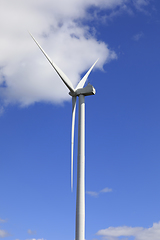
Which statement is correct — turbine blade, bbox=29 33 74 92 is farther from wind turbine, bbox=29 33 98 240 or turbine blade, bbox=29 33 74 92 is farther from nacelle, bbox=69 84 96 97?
nacelle, bbox=69 84 96 97

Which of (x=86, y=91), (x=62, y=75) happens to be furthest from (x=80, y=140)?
(x=62, y=75)

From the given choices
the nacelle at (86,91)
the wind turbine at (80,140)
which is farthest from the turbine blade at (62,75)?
the nacelle at (86,91)

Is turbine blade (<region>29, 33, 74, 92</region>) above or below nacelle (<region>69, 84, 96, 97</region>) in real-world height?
above

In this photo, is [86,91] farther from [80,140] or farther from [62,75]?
[80,140]

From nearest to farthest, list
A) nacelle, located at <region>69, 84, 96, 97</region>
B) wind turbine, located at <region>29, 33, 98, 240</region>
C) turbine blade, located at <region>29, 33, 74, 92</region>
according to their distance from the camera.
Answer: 1. wind turbine, located at <region>29, 33, 98, 240</region>
2. turbine blade, located at <region>29, 33, 74, 92</region>
3. nacelle, located at <region>69, 84, 96, 97</region>

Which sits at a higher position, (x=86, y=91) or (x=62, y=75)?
(x=62, y=75)

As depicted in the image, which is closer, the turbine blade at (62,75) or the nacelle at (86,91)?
the turbine blade at (62,75)

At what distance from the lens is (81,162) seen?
105ft

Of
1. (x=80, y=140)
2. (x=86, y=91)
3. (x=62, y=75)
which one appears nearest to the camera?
(x=80, y=140)

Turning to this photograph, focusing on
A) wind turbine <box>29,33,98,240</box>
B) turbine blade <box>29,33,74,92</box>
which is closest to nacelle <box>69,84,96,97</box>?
wind turbine <box>29,33,98,240</box>

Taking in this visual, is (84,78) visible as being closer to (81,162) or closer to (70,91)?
(70,91)

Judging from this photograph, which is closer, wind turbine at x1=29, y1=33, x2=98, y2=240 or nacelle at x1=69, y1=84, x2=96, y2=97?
wind turbine at x1=29, y1=33, x2=98, y2=240

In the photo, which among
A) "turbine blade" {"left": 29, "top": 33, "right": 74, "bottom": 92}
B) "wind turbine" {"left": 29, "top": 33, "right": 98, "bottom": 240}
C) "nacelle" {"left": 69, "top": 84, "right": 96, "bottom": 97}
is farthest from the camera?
"nacelle" {"left": 69, "top": 84, "right": 96, "bottom": 97}

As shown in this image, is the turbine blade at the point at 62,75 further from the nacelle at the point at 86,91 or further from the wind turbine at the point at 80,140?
the nacelle at the point at 86,91
